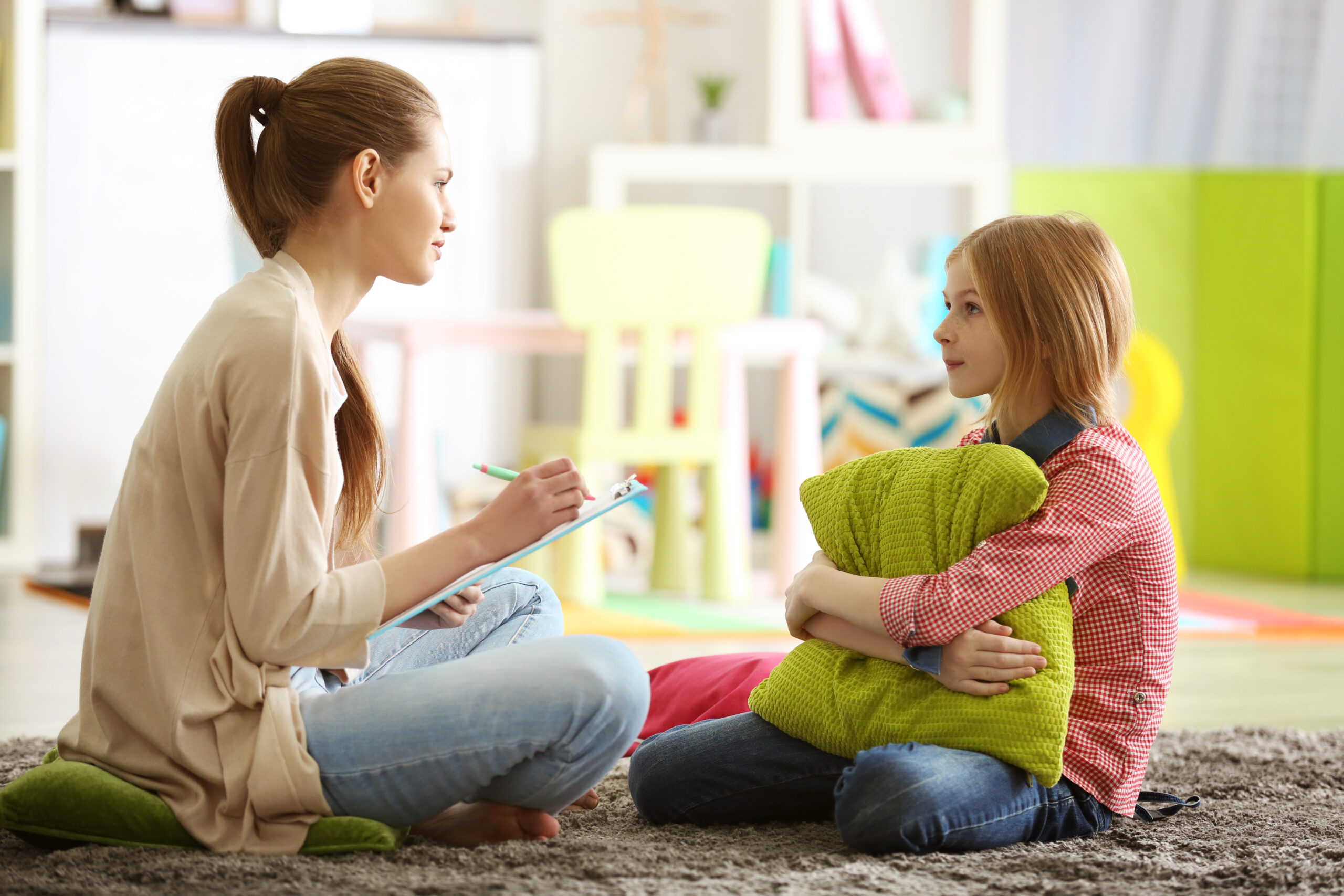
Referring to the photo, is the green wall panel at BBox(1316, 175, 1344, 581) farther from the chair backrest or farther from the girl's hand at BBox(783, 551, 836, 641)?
the girl's hand at BBox(783, 551, 836, 641)

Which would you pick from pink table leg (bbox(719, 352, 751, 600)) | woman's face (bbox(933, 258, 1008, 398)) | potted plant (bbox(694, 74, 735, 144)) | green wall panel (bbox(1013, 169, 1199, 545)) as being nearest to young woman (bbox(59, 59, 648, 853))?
woman's face (bbox(933, 258, 1008, 398))

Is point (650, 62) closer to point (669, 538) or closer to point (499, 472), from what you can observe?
point (669, 538)

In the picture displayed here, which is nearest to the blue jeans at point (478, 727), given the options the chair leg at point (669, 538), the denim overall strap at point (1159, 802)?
the denim overall strap at point (1159, 802)

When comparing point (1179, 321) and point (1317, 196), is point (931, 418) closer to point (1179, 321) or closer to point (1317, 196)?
point (1179, 321)

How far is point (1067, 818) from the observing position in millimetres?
1115

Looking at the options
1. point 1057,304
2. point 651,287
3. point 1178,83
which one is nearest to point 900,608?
point 1057,304

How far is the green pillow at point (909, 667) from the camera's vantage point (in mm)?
1058

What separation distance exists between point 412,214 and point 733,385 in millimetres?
1967

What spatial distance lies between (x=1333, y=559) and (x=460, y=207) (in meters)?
2.30

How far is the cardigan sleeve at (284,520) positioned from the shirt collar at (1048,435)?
20.7 inches

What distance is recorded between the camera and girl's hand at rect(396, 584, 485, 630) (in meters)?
1.12

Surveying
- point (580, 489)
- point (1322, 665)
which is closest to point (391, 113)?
point (580, 489)

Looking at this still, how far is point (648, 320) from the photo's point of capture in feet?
8.70

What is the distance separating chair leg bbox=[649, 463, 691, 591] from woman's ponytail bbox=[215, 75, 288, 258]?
1.86 meters
